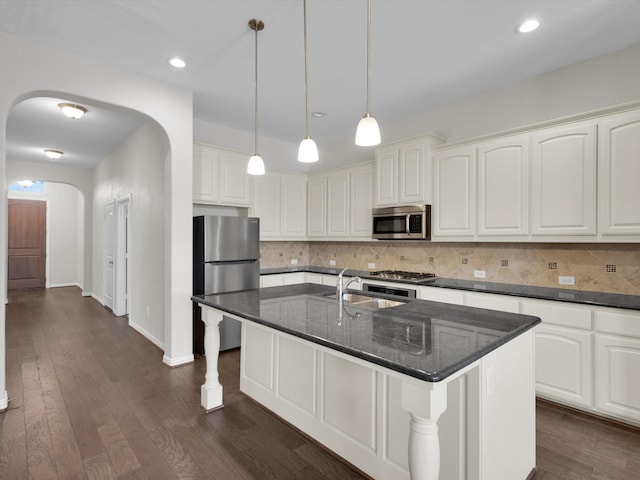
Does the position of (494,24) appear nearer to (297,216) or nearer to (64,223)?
(297,216)

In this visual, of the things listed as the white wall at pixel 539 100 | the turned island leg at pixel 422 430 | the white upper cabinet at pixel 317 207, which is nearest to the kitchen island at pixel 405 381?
the turned island leg at pixel 422 430

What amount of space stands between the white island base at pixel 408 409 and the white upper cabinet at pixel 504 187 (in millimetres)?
1595

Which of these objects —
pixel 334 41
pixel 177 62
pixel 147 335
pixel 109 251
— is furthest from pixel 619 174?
pixel 109 251

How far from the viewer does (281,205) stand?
5016 mm

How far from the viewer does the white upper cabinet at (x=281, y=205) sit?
4773mm

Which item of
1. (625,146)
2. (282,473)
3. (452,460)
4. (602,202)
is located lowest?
(282,473)

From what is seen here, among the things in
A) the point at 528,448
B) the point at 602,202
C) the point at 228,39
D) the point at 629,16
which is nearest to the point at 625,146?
the point at 602,202

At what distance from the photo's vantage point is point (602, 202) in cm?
262

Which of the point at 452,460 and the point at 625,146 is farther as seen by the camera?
the point at 625,146

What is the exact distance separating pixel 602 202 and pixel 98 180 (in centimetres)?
809

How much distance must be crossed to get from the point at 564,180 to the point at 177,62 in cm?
340

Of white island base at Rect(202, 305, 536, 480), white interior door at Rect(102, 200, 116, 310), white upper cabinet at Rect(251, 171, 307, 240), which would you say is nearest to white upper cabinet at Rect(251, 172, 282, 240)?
white upper cabinet at Rect(251, 171, 307, 240)

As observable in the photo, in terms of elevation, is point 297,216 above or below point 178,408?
above

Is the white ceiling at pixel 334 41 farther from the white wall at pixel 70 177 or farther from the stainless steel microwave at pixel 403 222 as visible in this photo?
the white wall at pixel 70 177
